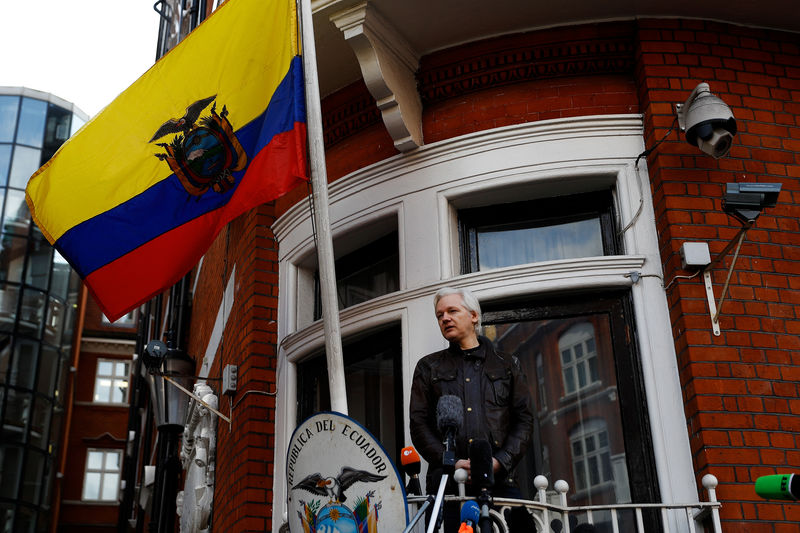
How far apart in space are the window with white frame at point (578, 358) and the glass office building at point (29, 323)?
28156 mm

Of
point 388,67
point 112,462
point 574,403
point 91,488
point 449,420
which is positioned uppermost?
point 112,462

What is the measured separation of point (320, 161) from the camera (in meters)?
5.39

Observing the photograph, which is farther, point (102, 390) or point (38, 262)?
point (102, 390)

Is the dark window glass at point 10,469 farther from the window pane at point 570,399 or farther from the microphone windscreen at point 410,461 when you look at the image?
the microphone windscreen at point 410,461

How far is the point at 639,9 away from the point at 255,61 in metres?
2.64

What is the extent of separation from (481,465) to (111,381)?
34534 mm

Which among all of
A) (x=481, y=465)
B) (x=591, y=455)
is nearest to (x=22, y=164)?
(x=591, y=455)

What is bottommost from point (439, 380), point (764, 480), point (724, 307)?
point (764, 480)

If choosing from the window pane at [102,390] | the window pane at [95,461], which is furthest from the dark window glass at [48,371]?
the window pane at [95,461]

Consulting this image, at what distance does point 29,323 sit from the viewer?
108 ft

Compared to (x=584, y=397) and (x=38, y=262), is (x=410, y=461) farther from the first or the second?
(x=38, y=262)

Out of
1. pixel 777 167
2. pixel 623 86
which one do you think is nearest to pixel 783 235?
pixel 777 167

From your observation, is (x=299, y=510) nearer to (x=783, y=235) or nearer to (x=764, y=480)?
(x=764, y=480)

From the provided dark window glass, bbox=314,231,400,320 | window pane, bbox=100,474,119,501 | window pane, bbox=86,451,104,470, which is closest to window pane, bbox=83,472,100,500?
window pane, bbox=100,474,119,501
